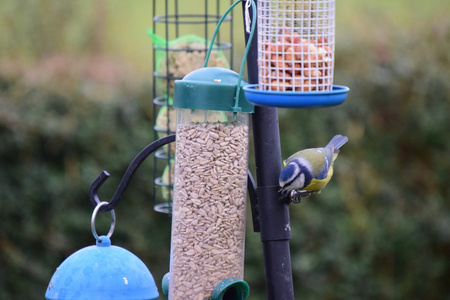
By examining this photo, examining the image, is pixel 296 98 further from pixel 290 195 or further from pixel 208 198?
pixel 208 198

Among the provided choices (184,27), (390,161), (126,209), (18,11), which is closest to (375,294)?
(390,161)

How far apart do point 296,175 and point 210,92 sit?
1.74 ft

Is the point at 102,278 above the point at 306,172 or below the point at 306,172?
below

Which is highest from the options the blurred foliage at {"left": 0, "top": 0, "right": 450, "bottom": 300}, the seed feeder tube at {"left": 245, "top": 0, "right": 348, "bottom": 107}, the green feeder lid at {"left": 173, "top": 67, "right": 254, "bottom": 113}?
the seed feeder tube at {"left": 245, "top": 0, "right": 348, "bottom": 107}

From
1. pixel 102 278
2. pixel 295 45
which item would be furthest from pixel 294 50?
pixel 102 278

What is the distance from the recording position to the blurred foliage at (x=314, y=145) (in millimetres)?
5207

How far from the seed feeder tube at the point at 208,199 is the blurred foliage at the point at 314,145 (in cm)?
261

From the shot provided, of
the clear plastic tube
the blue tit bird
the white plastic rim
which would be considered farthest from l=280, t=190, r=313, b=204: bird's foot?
the white plastic rim

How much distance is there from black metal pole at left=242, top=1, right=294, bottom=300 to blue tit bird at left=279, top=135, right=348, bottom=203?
6cm

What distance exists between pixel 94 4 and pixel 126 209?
2437mm

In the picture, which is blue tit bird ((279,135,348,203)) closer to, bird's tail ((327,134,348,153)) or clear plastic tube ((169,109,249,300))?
bird's tail ((327,134,348,153))

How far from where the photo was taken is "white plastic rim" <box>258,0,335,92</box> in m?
2.24

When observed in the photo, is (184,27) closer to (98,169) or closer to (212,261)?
(98,169)

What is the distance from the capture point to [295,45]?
2260mm
